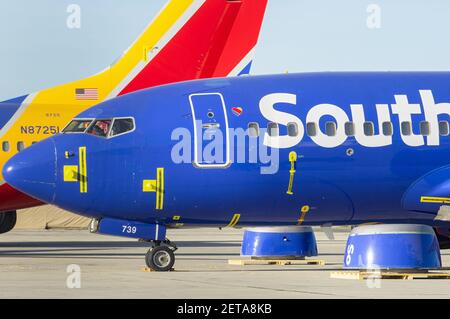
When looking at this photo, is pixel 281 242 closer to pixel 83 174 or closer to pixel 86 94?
pixel 83 174

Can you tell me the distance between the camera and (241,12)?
130 feet

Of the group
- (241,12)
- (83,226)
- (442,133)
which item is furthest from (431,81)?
(83,226)

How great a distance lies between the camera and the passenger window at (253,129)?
25328 mm

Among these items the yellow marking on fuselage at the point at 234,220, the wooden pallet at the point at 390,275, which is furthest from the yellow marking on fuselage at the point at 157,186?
the wooden pallet at the point at 390,275

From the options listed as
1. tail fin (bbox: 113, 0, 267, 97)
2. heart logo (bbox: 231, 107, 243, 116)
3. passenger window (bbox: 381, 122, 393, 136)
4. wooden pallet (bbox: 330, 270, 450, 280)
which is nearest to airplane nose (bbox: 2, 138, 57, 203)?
heart logo (bbox: 231, 107, 243, 116)

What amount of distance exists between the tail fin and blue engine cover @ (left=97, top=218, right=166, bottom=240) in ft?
45.5

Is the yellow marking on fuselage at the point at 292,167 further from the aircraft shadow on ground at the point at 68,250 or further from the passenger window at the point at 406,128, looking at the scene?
the aircraft shadow on ground at the point at 68,250

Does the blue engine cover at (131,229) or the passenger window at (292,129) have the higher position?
the passenger window at (292,129)

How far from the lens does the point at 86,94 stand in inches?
1551

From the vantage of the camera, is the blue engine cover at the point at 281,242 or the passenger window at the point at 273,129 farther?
the blue engine cover at the point at 281,242

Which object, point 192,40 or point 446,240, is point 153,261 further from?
point 192,40

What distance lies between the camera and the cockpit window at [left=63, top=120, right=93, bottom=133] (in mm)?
25484

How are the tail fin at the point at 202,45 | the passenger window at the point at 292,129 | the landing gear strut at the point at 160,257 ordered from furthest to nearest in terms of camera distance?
1. the tail fin at the point at 202,45
2. the landing gear strut at the point at 160,257
3. the passenger window at the point at 292,129

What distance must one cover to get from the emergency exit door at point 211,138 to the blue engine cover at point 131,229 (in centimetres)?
158
